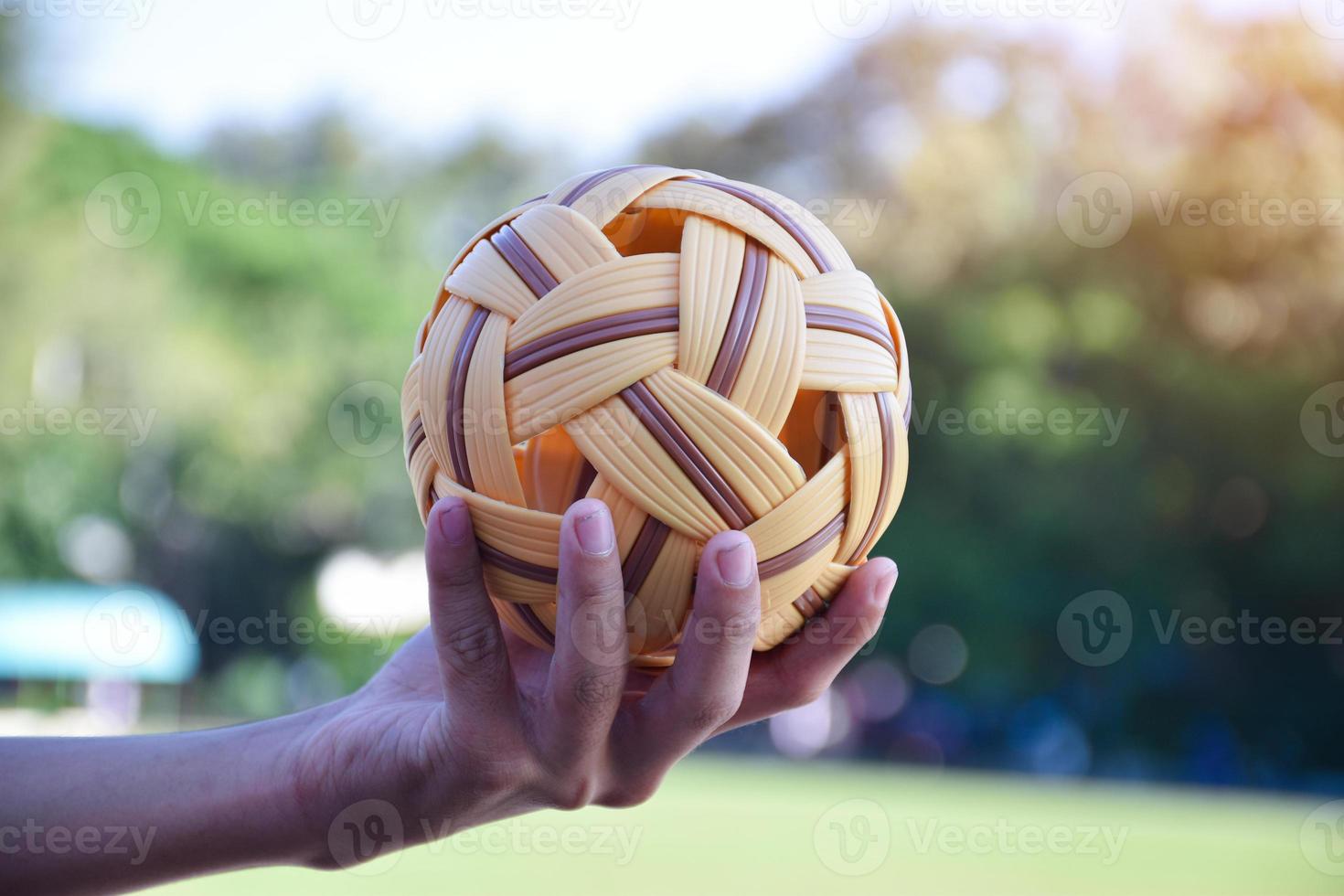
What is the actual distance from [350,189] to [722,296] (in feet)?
95.4

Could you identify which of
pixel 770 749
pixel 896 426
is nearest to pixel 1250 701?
pixel 770 749

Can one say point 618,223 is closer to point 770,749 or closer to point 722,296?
point 722,296

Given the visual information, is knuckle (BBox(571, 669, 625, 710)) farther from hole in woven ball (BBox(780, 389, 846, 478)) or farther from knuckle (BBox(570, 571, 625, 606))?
hole in woven ball (BBox(780, 389, 846, 478))

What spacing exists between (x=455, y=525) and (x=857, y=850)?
9.77 meters

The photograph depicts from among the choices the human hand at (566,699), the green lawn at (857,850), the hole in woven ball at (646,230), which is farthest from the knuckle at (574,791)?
the green lawn at (857,850)

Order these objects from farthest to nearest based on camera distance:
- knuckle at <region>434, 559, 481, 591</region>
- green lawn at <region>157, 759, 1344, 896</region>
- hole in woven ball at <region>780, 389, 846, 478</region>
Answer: green lawn at <region>157, 759, 1344, 896</region> < hole in woven ball at <region>780, 389, 846, 478</region> < knuckle at <region>434, 559, 481, 591</region>

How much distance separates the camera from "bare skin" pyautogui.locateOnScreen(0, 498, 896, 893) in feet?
5.42

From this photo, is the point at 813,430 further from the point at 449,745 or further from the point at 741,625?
the point at 449,745

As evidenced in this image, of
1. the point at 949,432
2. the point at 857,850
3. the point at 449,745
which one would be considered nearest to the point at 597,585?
the point at 449,745

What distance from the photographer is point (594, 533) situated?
5.24 ft

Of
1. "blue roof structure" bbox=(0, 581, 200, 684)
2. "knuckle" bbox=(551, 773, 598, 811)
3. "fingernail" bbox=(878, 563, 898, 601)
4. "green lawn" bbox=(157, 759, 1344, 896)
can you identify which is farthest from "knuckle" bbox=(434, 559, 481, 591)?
"blue roof structure" bbox=(0, 581, 200, 684)

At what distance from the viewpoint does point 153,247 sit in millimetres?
24812

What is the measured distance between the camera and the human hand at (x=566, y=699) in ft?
5.34

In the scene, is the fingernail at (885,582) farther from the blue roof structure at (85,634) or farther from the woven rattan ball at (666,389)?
the blue roof structure at (85,634)
